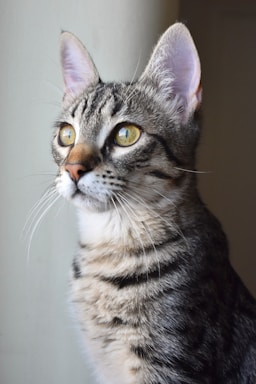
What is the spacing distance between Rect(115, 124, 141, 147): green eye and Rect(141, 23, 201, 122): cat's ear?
0.11 metres

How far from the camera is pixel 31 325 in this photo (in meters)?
1.40

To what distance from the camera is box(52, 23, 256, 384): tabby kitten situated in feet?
3.41

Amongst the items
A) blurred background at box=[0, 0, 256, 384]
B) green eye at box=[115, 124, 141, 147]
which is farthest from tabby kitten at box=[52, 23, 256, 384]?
blurred background at box=[0, 0, 256, 384]

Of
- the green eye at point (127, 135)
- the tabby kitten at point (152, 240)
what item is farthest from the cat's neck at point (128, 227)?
the green eye at point (127, 135)

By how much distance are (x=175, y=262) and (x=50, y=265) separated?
1.29 feet

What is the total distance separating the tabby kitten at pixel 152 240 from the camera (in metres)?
1.04

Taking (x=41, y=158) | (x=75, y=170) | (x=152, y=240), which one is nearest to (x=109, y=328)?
(x=152, y=240)

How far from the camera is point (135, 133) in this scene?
3.60 feet

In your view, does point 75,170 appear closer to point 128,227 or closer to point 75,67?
point 128,227

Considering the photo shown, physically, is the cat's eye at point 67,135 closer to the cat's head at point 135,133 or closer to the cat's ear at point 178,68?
the cat's head at point 135,133

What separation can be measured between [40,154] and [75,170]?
362mm

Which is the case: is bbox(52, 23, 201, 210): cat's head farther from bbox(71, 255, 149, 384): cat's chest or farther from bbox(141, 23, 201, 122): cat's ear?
bbox(71, 255, 149, 384): cat's chest

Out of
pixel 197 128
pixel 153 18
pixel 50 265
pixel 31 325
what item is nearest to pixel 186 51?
pixel 197 128

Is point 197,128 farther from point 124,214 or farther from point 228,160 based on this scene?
point 228,160
